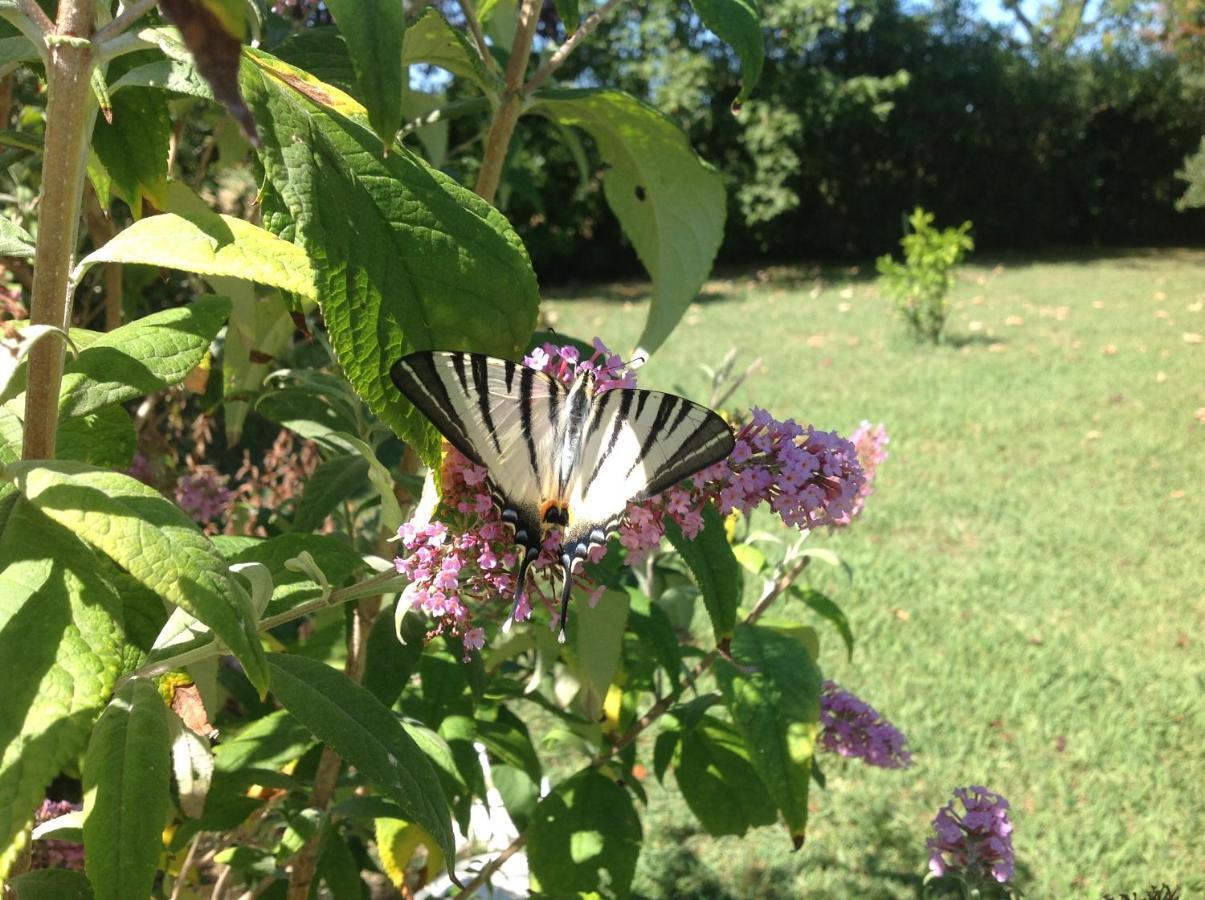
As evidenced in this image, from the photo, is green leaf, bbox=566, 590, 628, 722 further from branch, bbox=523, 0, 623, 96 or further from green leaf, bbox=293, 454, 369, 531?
branch, bbox=523, 0, 623, 96

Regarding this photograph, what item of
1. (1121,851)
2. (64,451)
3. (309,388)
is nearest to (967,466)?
(1121,851)

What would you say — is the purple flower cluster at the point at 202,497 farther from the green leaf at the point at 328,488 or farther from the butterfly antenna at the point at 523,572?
the butterfly antenna at the point at 523,572

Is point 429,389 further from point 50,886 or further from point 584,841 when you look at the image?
point 584,841

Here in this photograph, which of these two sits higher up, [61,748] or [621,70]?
[621,70]

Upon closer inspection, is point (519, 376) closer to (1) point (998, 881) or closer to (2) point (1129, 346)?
(1) point (998, 881)

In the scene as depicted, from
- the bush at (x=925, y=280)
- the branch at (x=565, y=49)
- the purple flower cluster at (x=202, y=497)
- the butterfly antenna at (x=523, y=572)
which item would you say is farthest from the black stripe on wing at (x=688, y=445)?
the bush at (x=925, y=280)

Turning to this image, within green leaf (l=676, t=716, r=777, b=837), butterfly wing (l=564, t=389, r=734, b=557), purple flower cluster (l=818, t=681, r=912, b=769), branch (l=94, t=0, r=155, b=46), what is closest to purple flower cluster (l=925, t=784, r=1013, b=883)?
purple flower cluster (l=818, t=681, r=912, b=769)

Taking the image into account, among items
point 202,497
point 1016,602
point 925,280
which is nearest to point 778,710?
point 202,497
